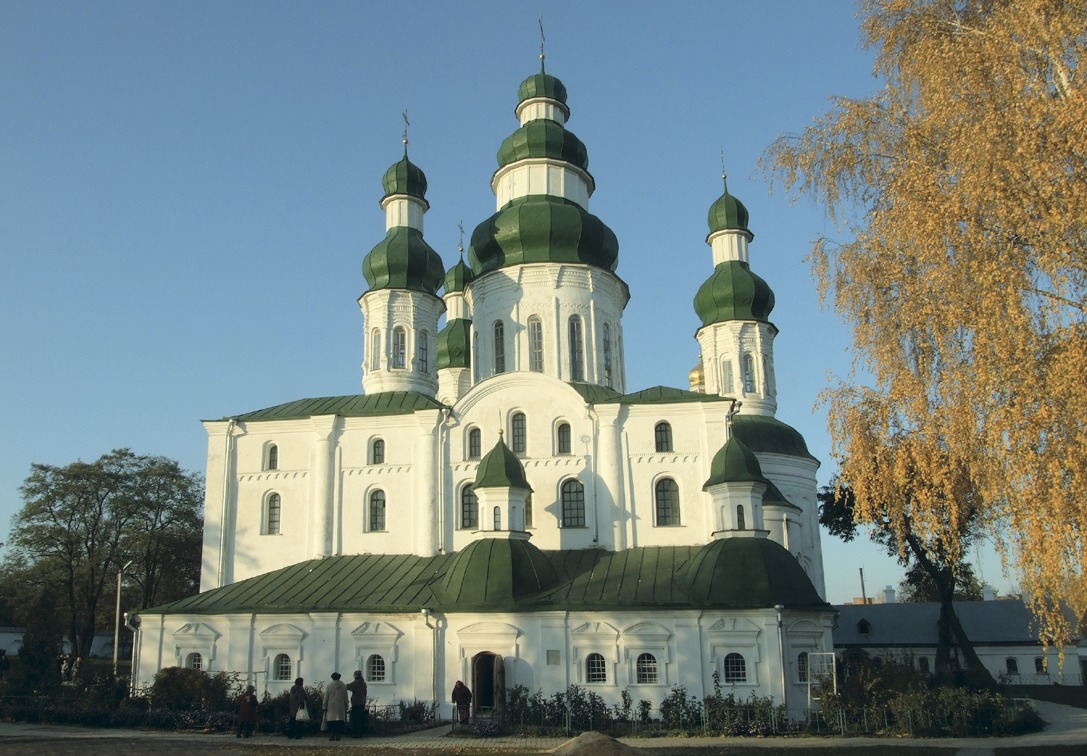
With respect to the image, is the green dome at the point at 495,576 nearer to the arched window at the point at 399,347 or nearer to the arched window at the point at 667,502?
the arched window at the point at 667,502

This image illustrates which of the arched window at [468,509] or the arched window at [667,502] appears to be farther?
the arched window at [468,509]

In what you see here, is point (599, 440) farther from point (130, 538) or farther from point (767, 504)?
point (130, 538)

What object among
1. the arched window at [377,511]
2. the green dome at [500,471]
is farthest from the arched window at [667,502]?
the arched window at [377,511]

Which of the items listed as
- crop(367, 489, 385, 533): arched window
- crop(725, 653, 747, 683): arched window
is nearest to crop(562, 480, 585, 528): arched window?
crop(367, 489, 385, 533): arched window

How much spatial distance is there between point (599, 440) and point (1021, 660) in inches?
1107

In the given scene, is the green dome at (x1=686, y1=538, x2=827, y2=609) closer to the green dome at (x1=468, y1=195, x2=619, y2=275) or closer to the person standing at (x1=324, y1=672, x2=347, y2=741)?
the person standing at (x1=324, y1=672, x2=347, y2=741)

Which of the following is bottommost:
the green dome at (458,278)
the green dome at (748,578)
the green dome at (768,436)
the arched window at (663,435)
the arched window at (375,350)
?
the green dome at (748,578)

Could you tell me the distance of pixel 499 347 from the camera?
30.5m

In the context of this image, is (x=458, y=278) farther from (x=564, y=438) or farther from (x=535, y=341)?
(x=564, y=438)

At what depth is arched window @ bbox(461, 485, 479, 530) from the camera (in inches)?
1077

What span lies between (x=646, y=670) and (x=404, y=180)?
20607mm

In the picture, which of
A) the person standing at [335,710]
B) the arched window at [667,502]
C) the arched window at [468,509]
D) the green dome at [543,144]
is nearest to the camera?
the person standing at [335,710]

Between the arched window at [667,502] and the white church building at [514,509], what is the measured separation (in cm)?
6

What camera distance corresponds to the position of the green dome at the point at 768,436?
3456cm
